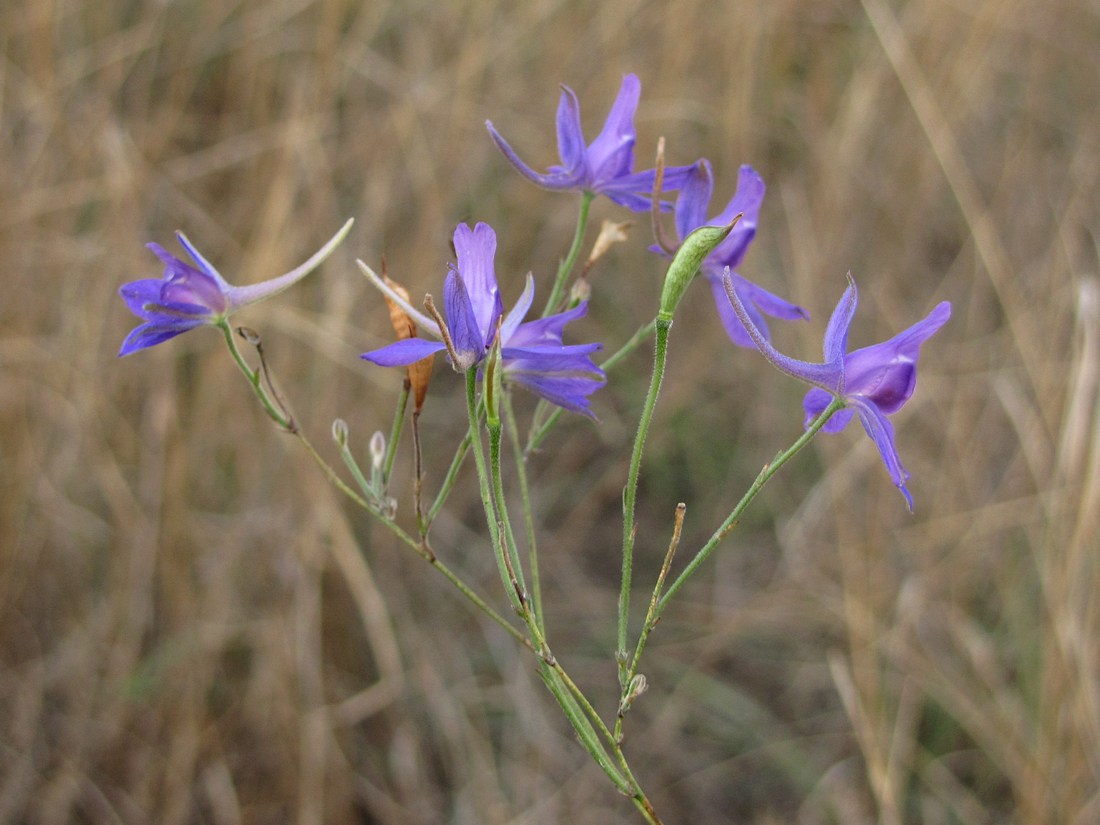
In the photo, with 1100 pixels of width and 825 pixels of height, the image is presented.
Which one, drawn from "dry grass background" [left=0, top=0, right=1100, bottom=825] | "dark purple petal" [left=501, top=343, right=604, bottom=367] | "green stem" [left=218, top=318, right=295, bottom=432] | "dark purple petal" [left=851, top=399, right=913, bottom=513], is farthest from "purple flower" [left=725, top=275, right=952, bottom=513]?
"dry grass background" [left=0, top=0, right=1100, bottom=825]

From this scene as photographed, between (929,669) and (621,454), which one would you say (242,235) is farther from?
(929,669)

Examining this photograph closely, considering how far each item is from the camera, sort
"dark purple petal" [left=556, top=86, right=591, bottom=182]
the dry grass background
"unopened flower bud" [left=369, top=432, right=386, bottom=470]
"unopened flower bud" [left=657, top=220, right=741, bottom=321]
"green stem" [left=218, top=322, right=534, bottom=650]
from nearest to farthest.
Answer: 1. "unopened flower bud" [left=657, top=220, right=741, bottom=321]
2. "green stem" [left=218, top=322, right=534, bottom=650]
3. "unopened flower bud" [left=369, top=432, right=386, bottom=470]
4. "dark purple petal" [left=556, top=86, right=591, bottom=182]
5. the dry grass background

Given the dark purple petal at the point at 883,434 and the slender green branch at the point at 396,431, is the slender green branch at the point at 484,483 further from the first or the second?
the dark purple petal at the point at 883,434

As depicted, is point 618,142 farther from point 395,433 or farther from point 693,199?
point 395,433

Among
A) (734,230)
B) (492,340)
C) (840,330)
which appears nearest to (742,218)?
(734,230)

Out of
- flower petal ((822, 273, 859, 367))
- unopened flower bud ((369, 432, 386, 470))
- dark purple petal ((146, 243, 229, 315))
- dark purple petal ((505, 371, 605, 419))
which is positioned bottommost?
unopened flower bud ((369, 432, 386, 470))

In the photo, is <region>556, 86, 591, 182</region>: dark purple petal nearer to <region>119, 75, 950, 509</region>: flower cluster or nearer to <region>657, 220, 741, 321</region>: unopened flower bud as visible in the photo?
<region>119, 75, 950, 509</region>: flower cluster

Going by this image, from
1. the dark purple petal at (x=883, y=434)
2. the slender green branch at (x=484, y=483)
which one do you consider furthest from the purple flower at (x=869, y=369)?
the slender green branch at (x=484, y=483)
